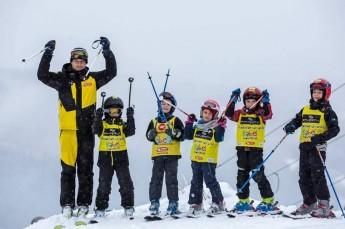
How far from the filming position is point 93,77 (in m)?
9.16

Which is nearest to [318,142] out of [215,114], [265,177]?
[265,177]

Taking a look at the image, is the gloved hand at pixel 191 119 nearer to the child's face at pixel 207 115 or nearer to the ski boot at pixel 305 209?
the child's face at pixel 207 115

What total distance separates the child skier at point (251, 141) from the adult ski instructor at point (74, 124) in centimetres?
268

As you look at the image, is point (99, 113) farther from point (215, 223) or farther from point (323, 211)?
point (323, 211)

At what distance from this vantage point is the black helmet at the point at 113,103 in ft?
30.0

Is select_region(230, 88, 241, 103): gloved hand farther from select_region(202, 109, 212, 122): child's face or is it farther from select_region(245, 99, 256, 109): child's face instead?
select_region(202, 109, 212, 122): child's face

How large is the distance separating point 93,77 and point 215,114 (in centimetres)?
241

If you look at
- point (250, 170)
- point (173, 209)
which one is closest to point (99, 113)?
point (173, 209)

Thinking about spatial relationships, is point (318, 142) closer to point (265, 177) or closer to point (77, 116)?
point (265, 177)

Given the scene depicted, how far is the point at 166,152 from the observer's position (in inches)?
366

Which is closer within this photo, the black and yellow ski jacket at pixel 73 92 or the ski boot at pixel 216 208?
the black and yellow ski jacket at pixel 73 92

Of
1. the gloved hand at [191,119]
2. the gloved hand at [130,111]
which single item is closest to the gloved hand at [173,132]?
the gloved hand at [191,119]

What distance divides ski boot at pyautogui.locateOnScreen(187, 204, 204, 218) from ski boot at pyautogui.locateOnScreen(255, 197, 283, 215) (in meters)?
1.04

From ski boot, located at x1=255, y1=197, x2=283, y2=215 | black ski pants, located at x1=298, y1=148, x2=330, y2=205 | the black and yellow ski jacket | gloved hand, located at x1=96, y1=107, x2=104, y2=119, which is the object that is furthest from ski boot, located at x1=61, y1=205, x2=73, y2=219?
black ski pants, located at x1=298, y1=148, x2=330, y2=205
